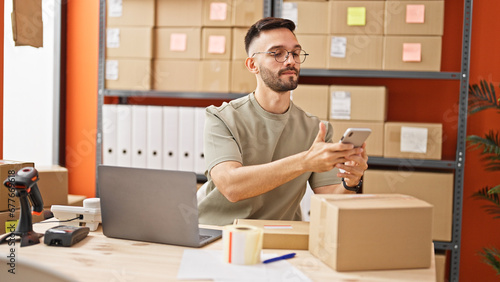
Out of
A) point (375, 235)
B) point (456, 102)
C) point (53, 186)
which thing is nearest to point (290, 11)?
point (456, 102)

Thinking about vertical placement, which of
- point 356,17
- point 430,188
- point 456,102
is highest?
point 356,17

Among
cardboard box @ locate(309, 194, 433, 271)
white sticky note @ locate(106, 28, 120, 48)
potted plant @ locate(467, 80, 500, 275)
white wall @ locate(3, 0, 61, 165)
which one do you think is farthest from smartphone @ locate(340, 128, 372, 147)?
white wall @ locate(3, 0, 61, 165)

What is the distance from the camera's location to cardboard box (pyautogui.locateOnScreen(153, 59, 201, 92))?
3020 millimetres

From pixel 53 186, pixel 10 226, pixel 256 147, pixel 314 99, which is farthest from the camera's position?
pixel 314 99

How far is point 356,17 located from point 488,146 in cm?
95

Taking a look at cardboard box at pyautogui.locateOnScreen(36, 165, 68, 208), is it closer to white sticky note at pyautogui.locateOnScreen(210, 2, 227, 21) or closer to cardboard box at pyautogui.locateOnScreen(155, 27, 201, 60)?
cardboard box at pyautogui.locateOnScreen(155, 27, 201, 60)

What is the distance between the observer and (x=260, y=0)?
2.94 meters

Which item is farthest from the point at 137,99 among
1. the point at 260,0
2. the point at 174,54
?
the point at 260,0

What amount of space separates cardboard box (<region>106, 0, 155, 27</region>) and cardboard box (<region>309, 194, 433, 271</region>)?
2.08 m

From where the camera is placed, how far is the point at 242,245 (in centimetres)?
124

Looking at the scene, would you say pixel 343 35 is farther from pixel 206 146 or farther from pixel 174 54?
pixel 206 146

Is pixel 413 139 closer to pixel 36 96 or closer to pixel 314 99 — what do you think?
pixel 314 99

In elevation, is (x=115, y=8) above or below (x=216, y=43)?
above

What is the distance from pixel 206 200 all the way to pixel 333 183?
467 millimetres
